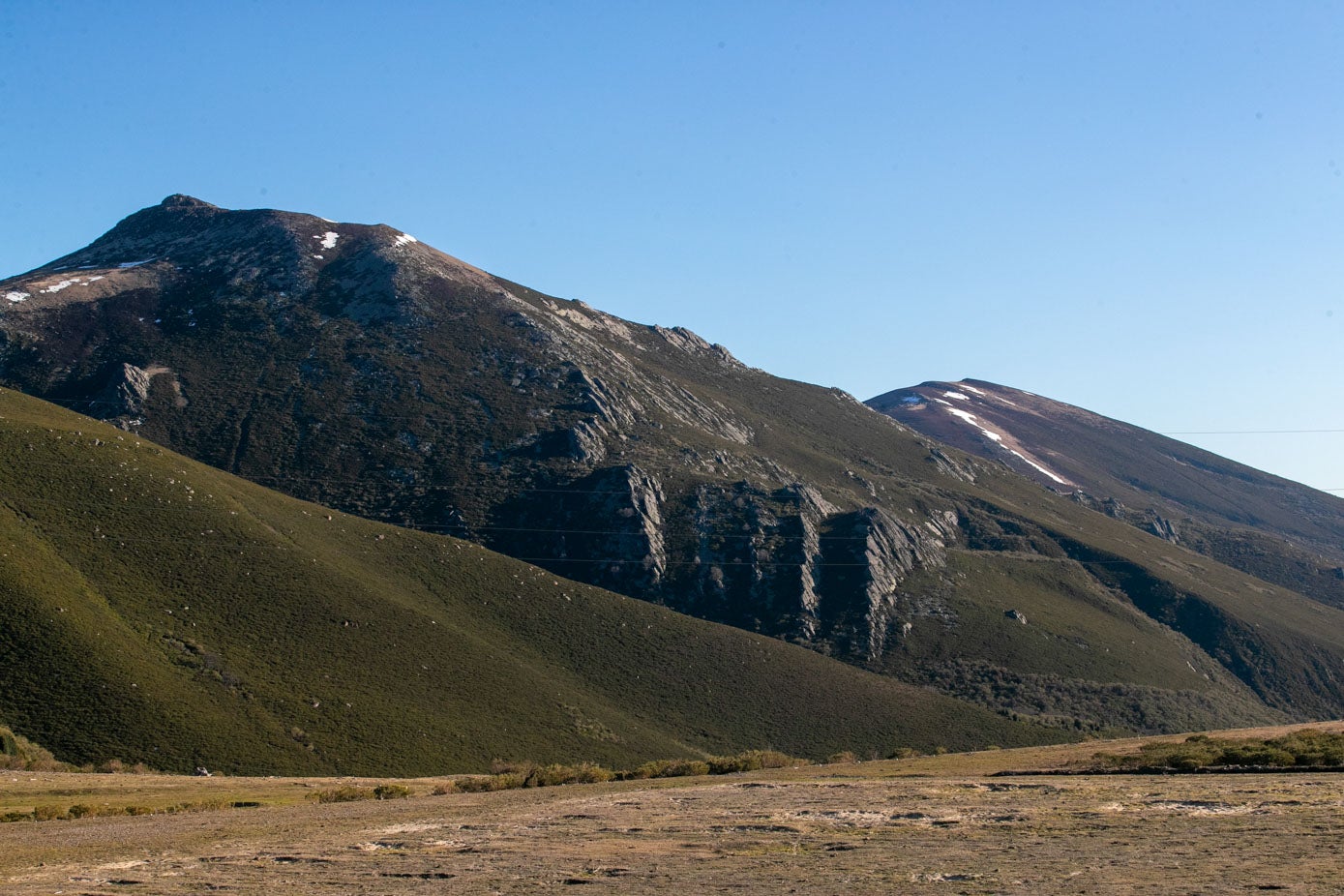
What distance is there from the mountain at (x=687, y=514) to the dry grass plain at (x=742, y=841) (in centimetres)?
8955

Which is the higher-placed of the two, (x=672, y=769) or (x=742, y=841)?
(x=742, y=841)

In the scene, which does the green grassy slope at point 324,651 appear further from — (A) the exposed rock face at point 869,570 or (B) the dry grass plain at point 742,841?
(B) the dry grass plain at point 742,841

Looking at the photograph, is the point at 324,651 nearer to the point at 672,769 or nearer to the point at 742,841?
the point at 672,769

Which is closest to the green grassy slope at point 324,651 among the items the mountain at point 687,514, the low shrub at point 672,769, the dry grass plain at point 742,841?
the mountain at point 687,514

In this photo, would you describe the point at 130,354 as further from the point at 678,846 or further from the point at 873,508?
the point at 678,846

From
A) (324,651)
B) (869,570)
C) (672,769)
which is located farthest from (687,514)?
(672,769)

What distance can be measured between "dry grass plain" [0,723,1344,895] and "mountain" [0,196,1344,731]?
89555mm

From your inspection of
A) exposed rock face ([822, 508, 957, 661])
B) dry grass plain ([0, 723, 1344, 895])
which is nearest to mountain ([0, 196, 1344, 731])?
exposed rock face ([822, 508, 957, 661])

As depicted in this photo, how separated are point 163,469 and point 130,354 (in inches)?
2698

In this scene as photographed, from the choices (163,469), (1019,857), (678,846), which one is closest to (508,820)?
(678,846)

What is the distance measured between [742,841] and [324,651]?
7556 cm

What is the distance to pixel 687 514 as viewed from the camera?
16300 centimetres

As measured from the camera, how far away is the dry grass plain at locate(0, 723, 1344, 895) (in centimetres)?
3027

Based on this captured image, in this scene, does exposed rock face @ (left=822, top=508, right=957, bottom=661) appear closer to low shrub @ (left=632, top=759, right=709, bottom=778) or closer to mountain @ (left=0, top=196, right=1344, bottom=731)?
mountain @ (left=0, top=196, right=1344, bottom=731)
